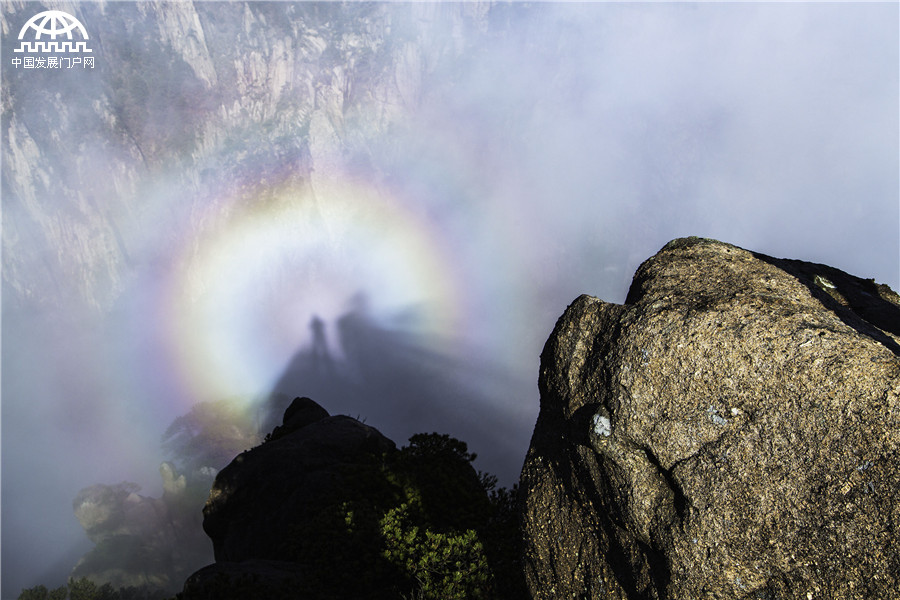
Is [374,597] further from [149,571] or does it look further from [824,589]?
[149,571]

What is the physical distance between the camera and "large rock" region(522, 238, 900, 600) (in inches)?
275

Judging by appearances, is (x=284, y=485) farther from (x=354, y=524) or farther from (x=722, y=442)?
(x=722, y=442)

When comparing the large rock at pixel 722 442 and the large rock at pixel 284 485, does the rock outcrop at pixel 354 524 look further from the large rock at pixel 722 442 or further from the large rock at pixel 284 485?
the large rock at pixel 722 442

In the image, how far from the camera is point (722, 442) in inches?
313

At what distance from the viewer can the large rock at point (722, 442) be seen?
698 centimetres

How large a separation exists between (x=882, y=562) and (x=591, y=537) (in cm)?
427

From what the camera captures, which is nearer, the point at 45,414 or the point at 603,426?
the point at 603,426

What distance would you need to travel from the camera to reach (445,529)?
1850 centimetres

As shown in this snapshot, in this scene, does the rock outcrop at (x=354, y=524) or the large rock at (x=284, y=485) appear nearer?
the rock outcrop at (x=354, y=524)

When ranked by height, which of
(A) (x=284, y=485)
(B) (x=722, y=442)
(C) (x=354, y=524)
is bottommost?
(B) (x=722, y=442)

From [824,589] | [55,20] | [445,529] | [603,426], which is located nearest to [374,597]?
[445,529]

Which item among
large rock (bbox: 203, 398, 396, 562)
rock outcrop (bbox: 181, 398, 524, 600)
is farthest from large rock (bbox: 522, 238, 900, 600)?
large rock (bbox: 203, 398, 396, 562)

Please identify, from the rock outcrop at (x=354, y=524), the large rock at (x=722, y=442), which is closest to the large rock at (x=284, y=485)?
the rock outcrop at (x=354, y=524)

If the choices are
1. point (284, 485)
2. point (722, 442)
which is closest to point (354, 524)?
point (284, 485)
